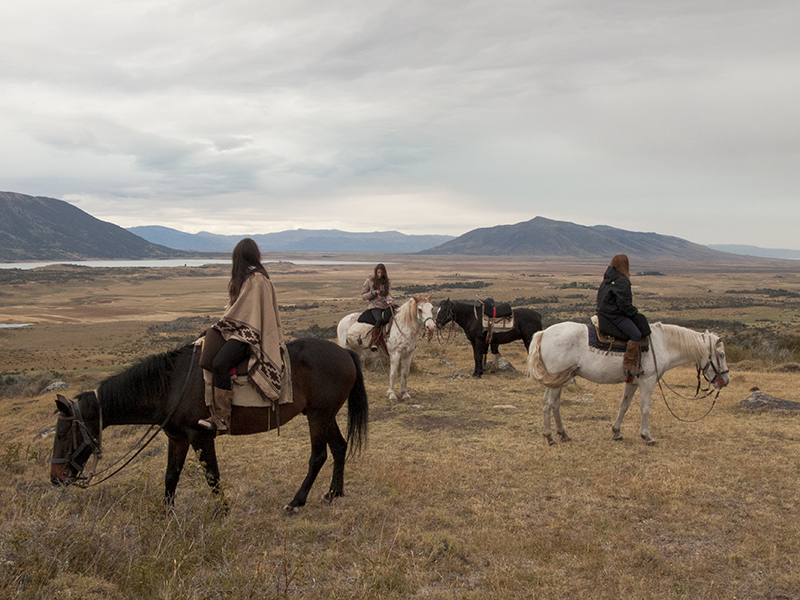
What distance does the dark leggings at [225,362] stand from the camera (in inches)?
194

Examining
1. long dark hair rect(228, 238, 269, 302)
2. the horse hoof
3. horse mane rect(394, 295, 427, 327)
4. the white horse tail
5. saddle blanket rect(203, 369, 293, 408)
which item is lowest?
the horse hoof

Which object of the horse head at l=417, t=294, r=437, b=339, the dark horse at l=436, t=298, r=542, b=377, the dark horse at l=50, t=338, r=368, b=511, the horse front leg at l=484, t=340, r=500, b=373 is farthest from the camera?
the horse front leg at l=484, t=340, r=500, b=373

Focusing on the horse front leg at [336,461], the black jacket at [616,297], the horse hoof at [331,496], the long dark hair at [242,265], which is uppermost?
the long dark hair at [242,265]

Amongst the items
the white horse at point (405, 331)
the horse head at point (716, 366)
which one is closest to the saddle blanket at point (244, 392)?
the white horse at point (405, 331)

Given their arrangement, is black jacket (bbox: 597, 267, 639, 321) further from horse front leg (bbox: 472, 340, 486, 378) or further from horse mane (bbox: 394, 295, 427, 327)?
horse front leg (bbox: 472, 340, 486, 378)

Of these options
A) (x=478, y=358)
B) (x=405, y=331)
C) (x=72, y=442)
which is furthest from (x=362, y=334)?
(x=72, y=442)

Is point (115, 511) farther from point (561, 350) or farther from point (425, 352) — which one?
point (425, 352)

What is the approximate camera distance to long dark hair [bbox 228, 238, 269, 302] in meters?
5.24

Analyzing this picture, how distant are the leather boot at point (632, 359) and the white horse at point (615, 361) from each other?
0.12 meters

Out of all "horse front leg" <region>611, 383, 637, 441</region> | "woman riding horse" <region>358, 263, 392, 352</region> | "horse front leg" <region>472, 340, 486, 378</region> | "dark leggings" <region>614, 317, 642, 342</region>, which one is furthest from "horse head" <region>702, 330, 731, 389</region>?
"horse front leg" <region>472, 340, 486, 378</region>

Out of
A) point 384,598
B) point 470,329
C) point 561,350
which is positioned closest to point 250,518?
point 384,598

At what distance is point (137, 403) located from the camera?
5.14 m

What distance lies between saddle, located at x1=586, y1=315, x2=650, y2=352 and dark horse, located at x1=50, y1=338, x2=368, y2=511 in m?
4.27

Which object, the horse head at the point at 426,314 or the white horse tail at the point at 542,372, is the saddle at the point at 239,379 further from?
the horse head at the point at 426,314
